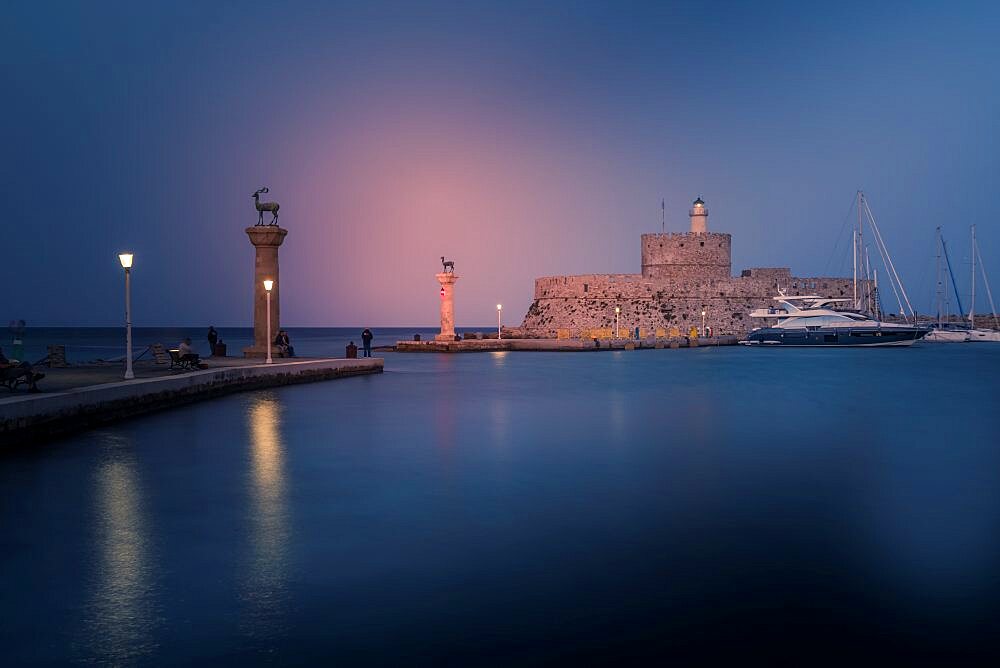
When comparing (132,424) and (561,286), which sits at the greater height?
(561,286)

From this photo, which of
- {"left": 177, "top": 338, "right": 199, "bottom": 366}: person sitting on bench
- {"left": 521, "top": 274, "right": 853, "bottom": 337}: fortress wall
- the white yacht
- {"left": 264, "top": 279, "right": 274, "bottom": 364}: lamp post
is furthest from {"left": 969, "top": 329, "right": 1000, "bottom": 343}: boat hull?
{"left": 177, "top": 338, "right": 199, "bottom": 366}: person sitting on bench

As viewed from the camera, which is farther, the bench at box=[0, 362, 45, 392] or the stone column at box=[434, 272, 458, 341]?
the stone column at box=[434, 272, 458, 341]

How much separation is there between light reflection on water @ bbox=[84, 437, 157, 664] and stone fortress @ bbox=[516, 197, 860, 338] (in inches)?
1604

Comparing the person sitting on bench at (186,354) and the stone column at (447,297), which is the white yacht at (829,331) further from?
the person sitting on bench at (186,354)

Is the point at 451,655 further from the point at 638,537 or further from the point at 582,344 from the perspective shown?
the point at 582,344

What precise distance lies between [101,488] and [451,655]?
191 inches

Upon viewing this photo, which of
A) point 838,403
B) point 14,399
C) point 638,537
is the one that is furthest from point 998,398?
point 14,399

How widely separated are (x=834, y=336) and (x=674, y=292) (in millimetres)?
9105

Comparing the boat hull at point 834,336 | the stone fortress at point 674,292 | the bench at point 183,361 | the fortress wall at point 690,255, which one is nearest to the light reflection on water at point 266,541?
the bench at point 183,361

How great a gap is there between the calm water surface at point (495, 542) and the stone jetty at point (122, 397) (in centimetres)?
35

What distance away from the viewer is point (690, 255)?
4959 centimetres

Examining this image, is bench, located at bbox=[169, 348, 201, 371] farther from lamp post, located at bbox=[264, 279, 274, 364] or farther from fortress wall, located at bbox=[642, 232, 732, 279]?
fortress wall, located at bbox=[642, 232, 732, 279]

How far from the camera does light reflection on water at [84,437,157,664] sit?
393cm

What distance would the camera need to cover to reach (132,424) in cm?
1150
